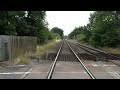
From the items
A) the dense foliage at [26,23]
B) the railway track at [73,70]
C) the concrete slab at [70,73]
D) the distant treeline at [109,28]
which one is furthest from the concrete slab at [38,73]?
the distant treeline at [109,28]

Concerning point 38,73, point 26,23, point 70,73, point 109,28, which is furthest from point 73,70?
point 26,23

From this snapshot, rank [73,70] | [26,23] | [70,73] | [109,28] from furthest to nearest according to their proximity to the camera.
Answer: [26,23]
[109,28]
[73,70]
[70,73]

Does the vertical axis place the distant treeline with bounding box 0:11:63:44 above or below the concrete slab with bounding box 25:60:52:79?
above

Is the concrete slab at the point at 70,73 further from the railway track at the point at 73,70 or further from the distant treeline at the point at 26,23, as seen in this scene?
the distant treeline at the point at 26,23

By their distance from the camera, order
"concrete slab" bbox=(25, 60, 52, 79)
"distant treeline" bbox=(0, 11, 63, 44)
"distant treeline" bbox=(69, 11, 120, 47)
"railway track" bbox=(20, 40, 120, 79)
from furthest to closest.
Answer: "distant treeline" bbox=(69, 11, 120, 47), "distant treeline" bbox=(0, 11, 63, 44), "railway track" bbox=(20, 40, 120, 79), "concrete slab" bbox=(25, 60, 52, 79)

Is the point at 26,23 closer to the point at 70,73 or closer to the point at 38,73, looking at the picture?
the point at 38,73

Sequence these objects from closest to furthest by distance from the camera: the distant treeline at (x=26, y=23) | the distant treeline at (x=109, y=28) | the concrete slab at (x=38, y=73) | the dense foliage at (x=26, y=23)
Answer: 1. the concrete slab at (x=38, y=73)
2. the dense foliage at (x=26, y=23)
3. the distant treeline at (x=26, y=23)
4. the distant treeline at (x=109, y=28)

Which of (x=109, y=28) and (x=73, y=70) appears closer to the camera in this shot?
(x=73, y=70)

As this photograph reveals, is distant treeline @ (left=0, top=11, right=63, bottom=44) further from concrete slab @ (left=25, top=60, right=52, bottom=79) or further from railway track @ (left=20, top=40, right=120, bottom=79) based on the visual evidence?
concrete slab @ (left=25, top=60, right=52, bottom=79)

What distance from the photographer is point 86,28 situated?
78.4 m

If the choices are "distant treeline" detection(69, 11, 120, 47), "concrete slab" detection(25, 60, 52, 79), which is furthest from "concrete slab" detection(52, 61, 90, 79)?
"distant treeline" detection(69, 11, 120, 47)

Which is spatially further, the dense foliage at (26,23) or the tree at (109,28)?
the tree at (109,28)

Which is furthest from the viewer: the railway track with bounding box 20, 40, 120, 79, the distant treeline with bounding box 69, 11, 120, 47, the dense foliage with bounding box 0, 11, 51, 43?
the distant treeline with bounding box 69, 11, 120, 47
